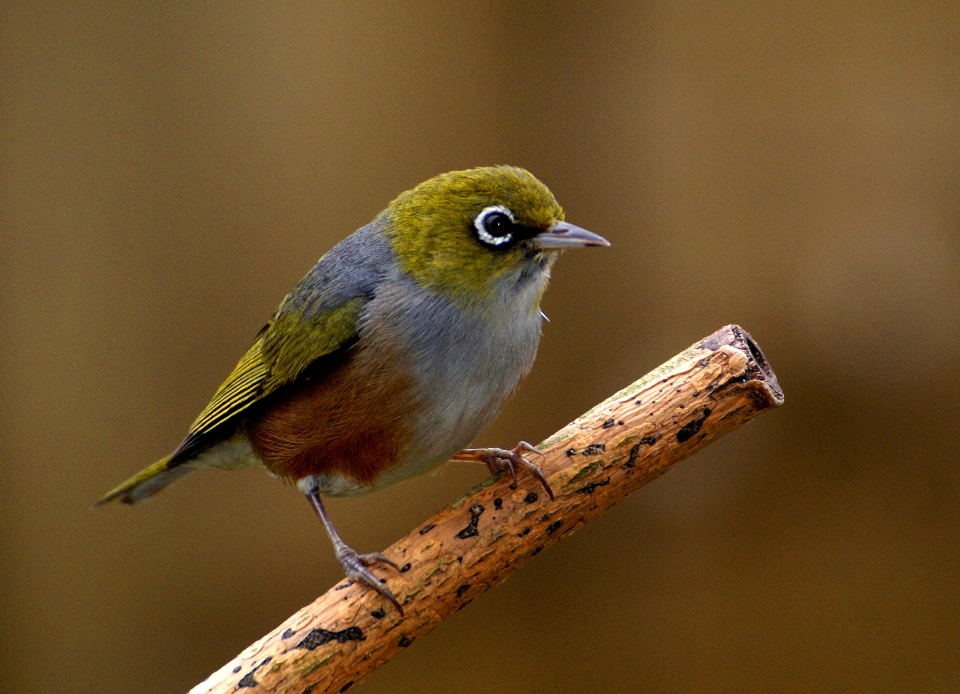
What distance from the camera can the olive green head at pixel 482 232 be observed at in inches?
101

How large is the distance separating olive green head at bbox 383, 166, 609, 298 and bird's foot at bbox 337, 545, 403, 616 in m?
0.78

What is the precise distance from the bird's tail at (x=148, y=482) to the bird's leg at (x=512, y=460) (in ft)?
4.06

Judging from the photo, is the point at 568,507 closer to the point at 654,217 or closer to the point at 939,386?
the point at 654,217

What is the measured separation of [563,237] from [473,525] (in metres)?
0.83

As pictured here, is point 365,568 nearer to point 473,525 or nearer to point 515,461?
point 473,525

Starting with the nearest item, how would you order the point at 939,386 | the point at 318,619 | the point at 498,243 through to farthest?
the point at 318,619
the point at 498,243
the point at 939,386

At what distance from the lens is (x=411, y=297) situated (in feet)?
8.77

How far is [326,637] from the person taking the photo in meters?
2.33

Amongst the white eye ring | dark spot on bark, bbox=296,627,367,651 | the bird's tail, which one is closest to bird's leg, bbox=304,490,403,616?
dark spot on bark, bbox=296,627,367,651

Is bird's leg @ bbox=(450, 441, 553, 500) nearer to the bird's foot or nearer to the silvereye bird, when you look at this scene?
the silvereye bird

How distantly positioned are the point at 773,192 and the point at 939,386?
113 cm

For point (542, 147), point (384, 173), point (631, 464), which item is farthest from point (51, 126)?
point (631, 464)

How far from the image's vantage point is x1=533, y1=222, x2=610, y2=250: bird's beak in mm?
2506

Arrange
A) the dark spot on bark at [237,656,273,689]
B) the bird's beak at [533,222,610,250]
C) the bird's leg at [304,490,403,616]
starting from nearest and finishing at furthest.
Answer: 1. the dark spot on bark at [237,656,273,689]
2. the bird's leg at [304,490,403,616]
3. the bird's beak at [533,222,610,250]
